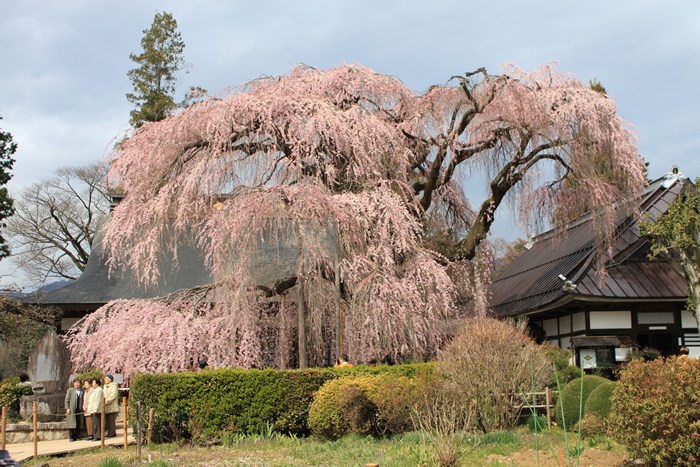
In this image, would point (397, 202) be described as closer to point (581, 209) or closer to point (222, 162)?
point (222, 162)

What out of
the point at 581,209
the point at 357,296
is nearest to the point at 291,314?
the point at 357,296

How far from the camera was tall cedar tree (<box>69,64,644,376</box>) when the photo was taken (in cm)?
1025

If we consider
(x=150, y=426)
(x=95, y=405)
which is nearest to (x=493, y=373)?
(x=150, y=426)

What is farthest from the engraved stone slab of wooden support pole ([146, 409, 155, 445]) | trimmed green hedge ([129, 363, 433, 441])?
wooden support pole ([146, 409, 155, 445])

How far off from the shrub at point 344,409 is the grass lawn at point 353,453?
0.20 meters

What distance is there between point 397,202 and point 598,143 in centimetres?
445

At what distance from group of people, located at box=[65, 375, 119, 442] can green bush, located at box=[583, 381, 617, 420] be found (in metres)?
8.30

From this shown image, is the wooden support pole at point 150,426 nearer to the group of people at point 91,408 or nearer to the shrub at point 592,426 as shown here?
the group of people at point 91,408

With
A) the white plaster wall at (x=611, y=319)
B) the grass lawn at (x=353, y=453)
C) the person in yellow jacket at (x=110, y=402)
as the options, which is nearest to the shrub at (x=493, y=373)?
the grass lawn at (x=353, y=453)

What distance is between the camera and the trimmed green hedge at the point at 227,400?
29.8ft

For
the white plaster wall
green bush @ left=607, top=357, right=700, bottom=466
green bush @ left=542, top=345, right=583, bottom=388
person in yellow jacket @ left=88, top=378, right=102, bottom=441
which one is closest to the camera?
green bush @ left=607, top=357, right=700, bottom=466

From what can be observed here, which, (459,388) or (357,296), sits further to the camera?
(357,296)

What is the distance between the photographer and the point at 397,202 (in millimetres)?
10984

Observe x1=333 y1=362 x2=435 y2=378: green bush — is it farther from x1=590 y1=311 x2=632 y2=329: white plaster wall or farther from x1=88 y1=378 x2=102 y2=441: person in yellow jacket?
x1=590 y1=311 x2=632 y2=329: white plaster wall
